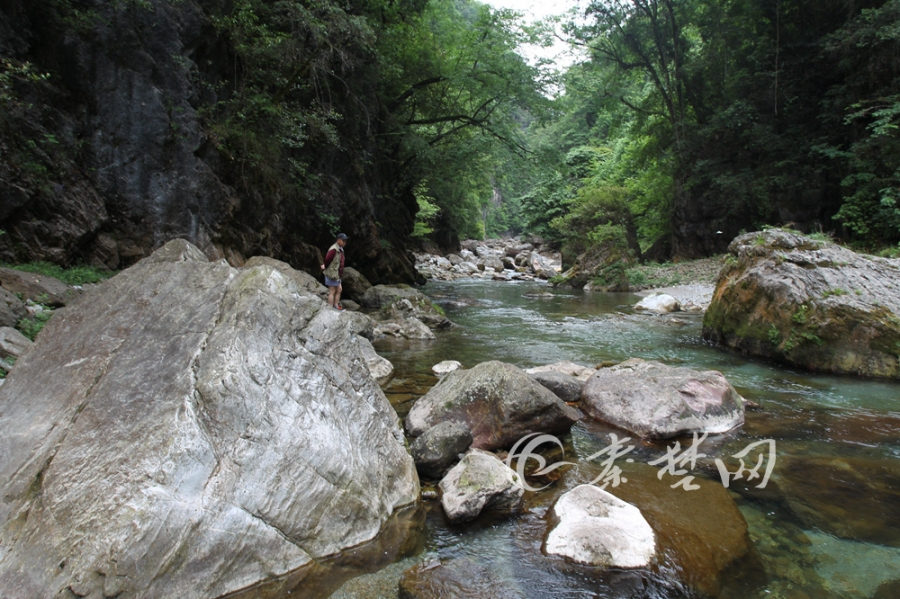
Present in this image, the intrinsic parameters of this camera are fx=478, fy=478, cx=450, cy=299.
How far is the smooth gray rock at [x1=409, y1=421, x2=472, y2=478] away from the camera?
3.95 metres

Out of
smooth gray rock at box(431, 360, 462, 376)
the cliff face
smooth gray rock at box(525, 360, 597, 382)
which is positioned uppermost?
the cliff face

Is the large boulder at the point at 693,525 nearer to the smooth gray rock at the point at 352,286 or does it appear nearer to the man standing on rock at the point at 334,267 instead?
the man standing on rock at the point at 334,267

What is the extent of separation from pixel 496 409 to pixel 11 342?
4.67 m

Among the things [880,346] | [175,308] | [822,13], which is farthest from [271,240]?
[822,13]

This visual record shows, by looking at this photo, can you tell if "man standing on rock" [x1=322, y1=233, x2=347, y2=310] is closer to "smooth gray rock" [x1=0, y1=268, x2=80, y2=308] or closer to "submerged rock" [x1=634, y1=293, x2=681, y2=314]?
"smooth gray rock" [x1=0, y1=268, x2=80, y2=308]

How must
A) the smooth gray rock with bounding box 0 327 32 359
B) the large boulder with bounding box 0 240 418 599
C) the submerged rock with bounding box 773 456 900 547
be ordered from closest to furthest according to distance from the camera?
the large boulder with bounding box 0 240 418 599, the submerged rock with bounding box 773 456 900 547, the smooth gray rock with bounding box 0 327 32 359

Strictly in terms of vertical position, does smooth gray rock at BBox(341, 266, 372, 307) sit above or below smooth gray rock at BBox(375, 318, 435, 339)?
above

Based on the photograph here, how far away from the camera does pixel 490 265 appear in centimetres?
3412

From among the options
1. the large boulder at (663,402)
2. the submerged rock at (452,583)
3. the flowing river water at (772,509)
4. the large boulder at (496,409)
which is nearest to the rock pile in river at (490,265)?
the flowing river water at (772,509)

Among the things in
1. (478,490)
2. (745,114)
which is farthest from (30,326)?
(745,114)

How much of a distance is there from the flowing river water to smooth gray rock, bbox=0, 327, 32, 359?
373 cm

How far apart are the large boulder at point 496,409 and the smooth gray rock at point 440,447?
43 centimetres

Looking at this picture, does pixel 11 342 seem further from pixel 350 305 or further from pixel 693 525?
pixel 350 305

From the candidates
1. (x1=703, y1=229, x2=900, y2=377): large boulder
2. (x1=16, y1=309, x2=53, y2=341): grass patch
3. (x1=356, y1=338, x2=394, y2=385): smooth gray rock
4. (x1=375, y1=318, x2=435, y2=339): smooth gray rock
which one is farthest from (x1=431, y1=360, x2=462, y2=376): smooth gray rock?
(x1=703, y1=229, x2=900, y2=377): large boulder
